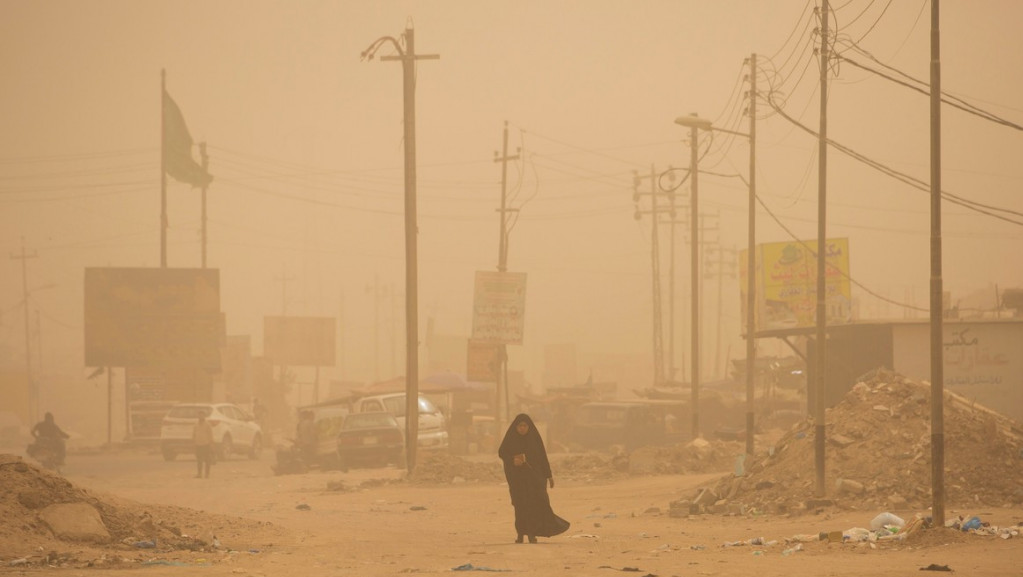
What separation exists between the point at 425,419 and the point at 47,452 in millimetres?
11552

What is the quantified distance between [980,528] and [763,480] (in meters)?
7.18

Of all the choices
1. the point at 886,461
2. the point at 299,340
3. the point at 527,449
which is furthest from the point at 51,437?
the point at 299,340

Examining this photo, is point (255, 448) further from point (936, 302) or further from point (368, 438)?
point (936, 302)

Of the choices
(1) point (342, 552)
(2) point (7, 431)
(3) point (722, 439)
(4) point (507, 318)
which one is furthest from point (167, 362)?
(1) point (342, 552)

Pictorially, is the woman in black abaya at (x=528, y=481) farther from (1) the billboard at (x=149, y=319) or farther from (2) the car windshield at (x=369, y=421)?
(1) the billboard at (x=149, y=319)

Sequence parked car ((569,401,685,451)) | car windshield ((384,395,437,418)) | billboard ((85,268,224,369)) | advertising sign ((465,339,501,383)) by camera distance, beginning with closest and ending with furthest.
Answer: car windshield ((384,395,437,418)) → parked car ((569,401,685,451)) → advertising sign ((465,339,501,383)) → billboard ((85,268,224,369))

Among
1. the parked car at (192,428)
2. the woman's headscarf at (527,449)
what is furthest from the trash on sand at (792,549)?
the parked car at (192,428)

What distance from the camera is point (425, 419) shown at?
39.2m

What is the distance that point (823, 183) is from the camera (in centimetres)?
2223

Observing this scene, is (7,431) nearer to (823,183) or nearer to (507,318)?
(507,318)

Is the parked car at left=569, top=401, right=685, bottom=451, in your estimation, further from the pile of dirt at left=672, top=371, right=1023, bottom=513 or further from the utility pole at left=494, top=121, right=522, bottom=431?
the pile of dirt at left=672, top=371, right=1023, bottom=513

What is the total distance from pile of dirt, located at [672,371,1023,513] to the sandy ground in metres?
0.86

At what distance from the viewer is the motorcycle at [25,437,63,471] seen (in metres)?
32.8

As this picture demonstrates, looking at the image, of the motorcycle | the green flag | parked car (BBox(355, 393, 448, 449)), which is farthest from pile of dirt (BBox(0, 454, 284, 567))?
the green flag
